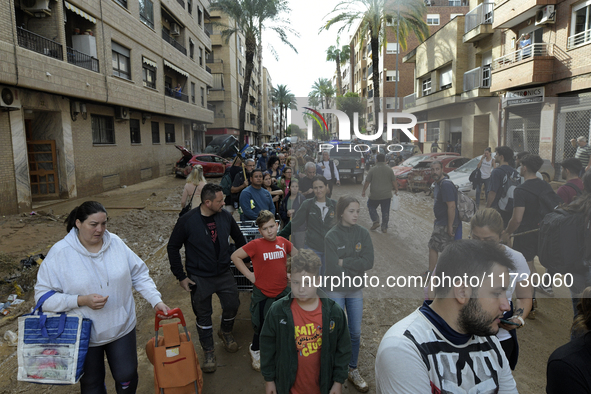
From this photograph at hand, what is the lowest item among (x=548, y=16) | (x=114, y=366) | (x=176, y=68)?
(x=114, y=366)

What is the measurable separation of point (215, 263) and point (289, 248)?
744mm

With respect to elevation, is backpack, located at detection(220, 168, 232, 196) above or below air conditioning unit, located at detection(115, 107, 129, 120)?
below

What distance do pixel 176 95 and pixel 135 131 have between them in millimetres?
5741

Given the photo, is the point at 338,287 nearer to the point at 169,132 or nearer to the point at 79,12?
the point at 79,12

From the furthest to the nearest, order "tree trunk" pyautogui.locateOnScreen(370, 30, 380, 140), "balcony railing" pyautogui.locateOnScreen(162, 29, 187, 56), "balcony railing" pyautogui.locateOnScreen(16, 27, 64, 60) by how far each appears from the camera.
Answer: "balcony railing" pyautogui.locateOnScreen(162, 29, 187, 56) < "balcony railing" pyautogui.locateOnScreen(16, 27, 64, 60) < "tree trunk" pyautogui.locateOnScreen(370, 30, 380, 140)

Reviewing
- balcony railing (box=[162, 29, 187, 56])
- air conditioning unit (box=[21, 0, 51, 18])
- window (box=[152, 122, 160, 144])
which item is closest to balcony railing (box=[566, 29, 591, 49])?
air conditioning unit (box=[21, 0, 51, 18])

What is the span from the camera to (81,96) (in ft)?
43.9

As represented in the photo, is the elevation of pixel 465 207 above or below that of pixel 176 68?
below

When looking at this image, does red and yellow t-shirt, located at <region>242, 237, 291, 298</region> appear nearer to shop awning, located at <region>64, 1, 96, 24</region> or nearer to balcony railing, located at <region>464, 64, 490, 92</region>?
balcony railing, located at <region>464, 64, 490, 92</region>

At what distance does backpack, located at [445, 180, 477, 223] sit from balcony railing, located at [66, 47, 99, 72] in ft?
48.7

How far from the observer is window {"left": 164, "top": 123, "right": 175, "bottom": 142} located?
24500 millimetres

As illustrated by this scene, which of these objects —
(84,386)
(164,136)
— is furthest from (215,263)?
(164,136)

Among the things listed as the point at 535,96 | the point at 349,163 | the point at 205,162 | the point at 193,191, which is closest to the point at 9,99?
the point at 193,191

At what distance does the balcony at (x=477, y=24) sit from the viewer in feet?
12.5
